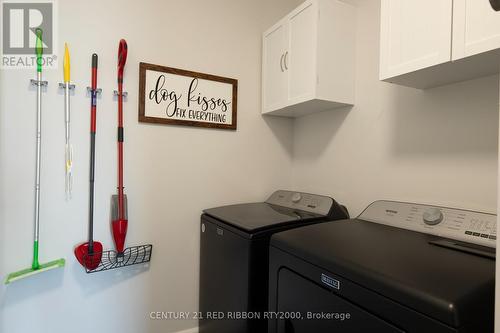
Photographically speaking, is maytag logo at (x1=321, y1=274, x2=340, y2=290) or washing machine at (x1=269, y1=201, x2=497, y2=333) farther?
maytag logo at (x1=321, y1=274, x2=340, y2=290)

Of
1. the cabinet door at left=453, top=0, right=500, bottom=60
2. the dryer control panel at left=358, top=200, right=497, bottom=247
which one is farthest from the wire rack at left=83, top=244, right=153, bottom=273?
the cabinet door at left=453, top=0, right=500, bottom=60

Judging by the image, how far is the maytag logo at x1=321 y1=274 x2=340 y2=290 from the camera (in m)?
0.88

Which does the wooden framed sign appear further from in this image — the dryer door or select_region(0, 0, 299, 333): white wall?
the dryer door

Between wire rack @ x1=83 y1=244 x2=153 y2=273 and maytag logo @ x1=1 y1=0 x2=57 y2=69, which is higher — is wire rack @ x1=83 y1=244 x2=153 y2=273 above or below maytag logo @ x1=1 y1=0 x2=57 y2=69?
below

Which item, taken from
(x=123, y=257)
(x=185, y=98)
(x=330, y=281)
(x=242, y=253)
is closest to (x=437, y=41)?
(x=330, y=281)

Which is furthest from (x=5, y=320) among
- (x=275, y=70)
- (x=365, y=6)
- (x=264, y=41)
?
(x=365, y=6)

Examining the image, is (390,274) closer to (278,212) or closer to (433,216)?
(433,216)

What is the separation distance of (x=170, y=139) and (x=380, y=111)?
126 cm

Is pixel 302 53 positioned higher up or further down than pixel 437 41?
higher up

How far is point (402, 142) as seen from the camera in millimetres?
1473

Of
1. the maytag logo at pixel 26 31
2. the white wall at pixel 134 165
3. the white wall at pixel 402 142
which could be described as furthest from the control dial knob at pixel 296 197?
the maytag logo at pixel 26 31

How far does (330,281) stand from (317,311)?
14 cm

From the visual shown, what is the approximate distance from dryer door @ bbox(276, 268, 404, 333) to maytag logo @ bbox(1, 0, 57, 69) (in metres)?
1.59

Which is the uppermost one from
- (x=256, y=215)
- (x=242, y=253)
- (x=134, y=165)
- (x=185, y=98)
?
(x=185, y=98)
